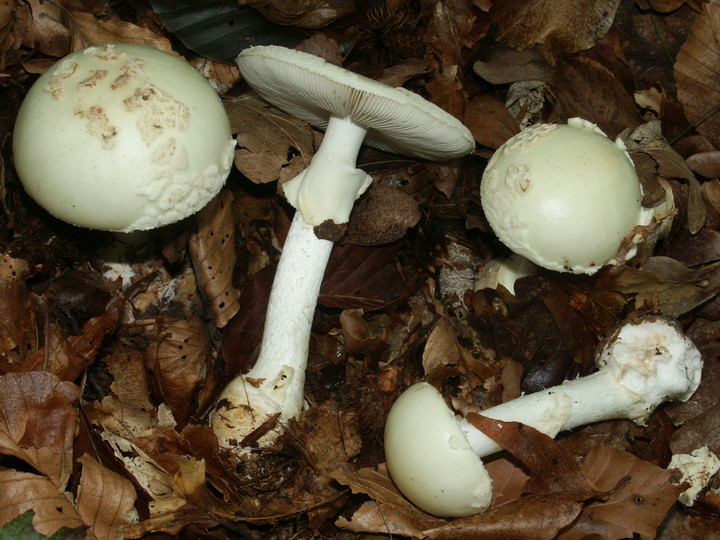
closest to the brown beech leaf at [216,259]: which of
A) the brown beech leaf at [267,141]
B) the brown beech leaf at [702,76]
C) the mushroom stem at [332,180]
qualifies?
the brown beech leaf at [267,141]

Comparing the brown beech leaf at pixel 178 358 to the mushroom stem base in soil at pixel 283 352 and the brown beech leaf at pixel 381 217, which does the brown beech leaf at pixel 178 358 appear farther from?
the brown beech leaf at pixel 381 217

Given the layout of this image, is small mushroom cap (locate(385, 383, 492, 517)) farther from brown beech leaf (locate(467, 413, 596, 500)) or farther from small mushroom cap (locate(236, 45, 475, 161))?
small mushroom cap (locate(236, 45, 475, 161))

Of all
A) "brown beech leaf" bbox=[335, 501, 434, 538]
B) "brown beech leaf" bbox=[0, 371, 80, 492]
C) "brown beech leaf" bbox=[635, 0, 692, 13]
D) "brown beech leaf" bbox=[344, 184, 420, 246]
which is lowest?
"brown beech leaf" bbox=[335, 501, 434, 538]

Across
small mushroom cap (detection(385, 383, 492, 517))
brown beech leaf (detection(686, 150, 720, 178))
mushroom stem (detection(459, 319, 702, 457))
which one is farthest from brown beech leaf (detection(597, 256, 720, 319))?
small mushroom cap (detection(385, 383, 492, 517))

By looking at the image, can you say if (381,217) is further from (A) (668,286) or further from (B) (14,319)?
(B) (14,319)

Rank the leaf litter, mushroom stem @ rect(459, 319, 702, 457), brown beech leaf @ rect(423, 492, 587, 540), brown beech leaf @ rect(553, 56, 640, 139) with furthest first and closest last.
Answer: brown beech leaf @ rect(553, 56, 640, 139) < mushroom stem @ rect(459, 319, 702, 457) < the leaf litter < brown beech leaf @ rect(423, 492, 587, 540)

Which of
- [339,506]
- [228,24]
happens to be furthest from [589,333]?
[228,24]
